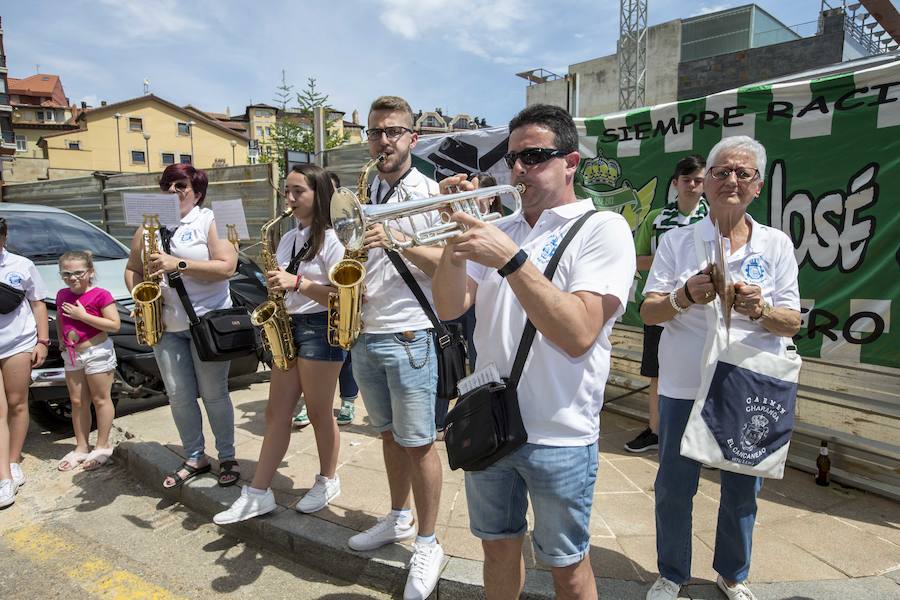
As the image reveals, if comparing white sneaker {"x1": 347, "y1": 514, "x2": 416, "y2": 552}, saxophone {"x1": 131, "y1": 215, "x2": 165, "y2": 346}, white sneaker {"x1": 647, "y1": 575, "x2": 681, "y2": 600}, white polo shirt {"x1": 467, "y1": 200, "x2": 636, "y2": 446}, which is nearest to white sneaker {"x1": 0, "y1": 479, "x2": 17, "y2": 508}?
saxophone {"x1": 131, "y1": 215, "x2": 165, "y2": 346}

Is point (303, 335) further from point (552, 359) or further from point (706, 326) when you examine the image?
point (706, 326)

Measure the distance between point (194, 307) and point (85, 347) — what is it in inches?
55.0

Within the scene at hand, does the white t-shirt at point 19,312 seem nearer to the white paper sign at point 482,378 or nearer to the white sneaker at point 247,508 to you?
the white sneaker at point 247,508

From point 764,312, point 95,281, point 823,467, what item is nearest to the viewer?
point 764,312

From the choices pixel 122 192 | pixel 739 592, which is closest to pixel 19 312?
pixel 739 592

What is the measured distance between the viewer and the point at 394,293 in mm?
2648

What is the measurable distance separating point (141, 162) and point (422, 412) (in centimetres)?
5420

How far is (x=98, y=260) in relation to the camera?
606cm

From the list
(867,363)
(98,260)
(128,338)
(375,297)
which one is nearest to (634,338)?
(867,363)

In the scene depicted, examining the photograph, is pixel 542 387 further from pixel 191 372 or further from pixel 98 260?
pixel 98 260

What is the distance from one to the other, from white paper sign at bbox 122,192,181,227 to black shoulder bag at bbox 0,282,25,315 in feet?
3.54

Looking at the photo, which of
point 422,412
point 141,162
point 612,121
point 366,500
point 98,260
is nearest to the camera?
point 422,412

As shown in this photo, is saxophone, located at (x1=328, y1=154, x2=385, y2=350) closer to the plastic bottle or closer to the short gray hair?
the short gray hair

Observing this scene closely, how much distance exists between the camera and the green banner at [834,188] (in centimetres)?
341
